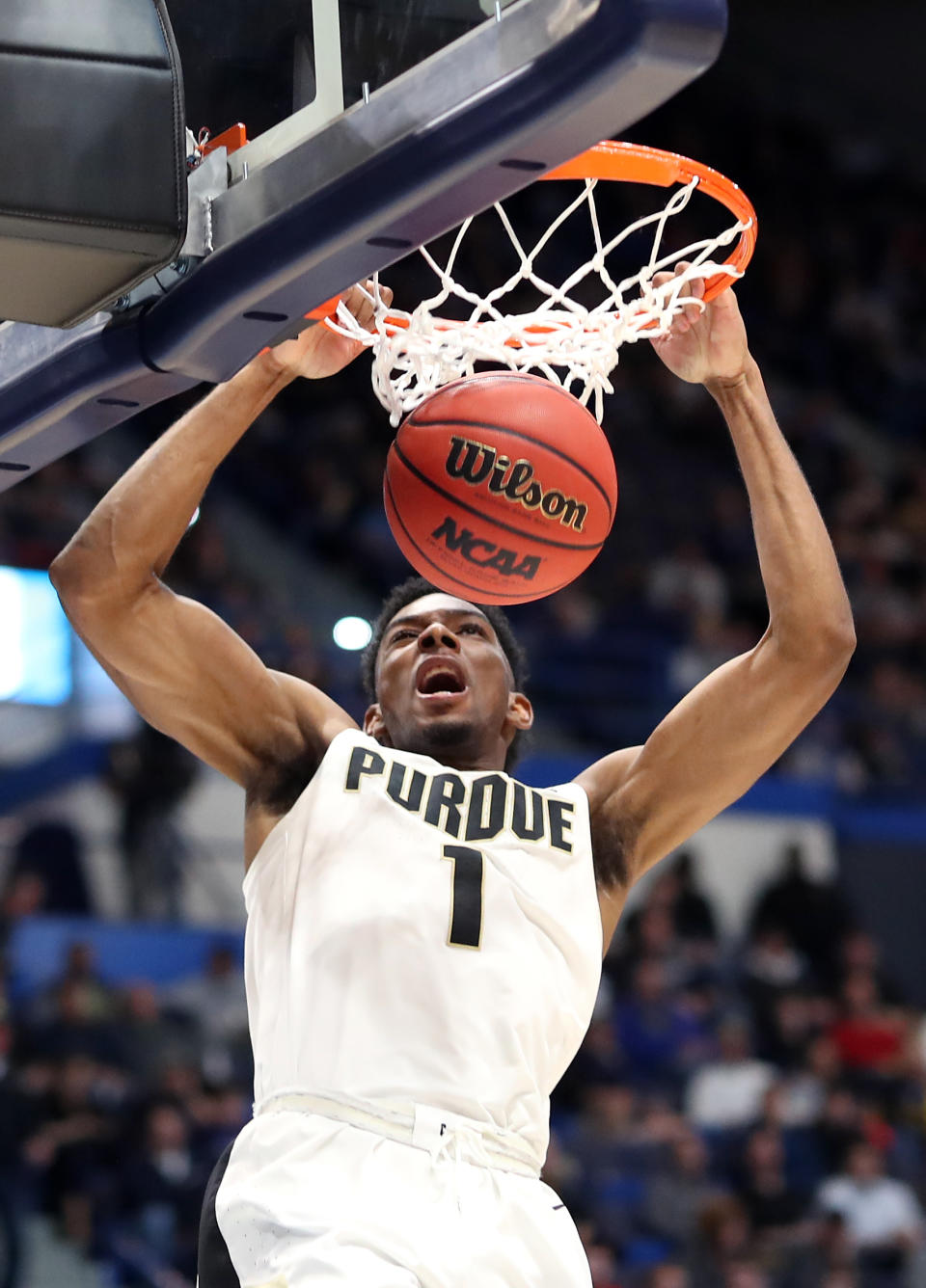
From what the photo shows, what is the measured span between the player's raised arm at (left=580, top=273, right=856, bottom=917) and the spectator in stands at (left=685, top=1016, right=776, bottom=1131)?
524cm

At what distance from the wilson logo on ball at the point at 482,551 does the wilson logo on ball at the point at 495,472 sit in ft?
0.28

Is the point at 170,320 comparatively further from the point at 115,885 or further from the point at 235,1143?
the point at 115,885

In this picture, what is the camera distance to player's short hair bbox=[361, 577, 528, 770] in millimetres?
3730

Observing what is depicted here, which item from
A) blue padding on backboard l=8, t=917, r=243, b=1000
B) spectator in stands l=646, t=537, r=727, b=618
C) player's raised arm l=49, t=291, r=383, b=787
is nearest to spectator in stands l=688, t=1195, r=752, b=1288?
blue padding on backboard l=8, t=917, r=243, b=1000

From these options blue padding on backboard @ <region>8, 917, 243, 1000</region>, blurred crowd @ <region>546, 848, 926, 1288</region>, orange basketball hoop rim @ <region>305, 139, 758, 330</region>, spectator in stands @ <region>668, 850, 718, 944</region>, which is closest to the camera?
orange basketball hoop rim @ <region>305, 139, 758, 330</region>

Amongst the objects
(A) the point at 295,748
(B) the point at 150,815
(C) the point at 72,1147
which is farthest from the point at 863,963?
(A) the point at 295,748

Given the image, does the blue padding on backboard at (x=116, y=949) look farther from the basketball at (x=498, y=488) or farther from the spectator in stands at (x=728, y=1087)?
the basketball at (x=498, y=488)

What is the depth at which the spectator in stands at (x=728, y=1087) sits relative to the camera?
27.2 ft

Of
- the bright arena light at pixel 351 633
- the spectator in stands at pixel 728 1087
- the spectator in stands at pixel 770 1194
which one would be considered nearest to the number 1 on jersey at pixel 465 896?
the spectator in stands at pixel 770 1194

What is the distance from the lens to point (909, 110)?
47.9ft

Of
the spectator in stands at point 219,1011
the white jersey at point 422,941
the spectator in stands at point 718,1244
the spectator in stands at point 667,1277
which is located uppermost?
the white jersey at point 422,941

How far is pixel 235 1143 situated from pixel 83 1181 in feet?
12.2

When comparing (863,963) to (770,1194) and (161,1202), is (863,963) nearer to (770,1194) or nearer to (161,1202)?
(770,1194)

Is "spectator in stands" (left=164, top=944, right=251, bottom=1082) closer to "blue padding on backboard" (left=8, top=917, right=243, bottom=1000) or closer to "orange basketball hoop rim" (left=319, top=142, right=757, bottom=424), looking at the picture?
"blue padding on backboard" (left=8, top=917, right=243, bottom=1000)
